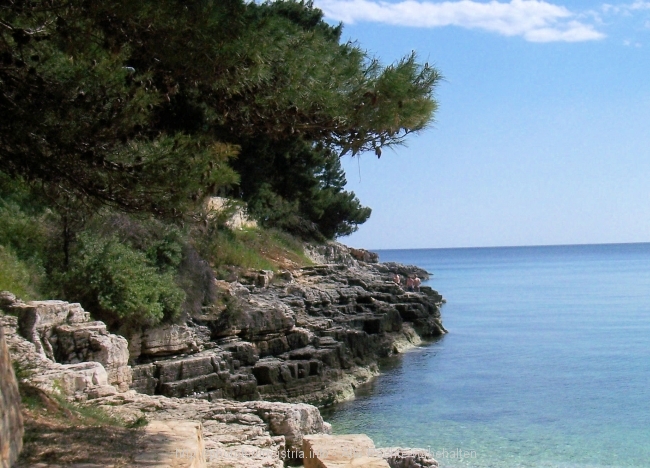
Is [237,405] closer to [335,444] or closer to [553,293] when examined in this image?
[335,444]

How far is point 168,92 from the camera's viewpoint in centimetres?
646

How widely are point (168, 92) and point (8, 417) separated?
2.96 m

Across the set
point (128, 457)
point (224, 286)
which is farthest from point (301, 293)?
point (128, 457)

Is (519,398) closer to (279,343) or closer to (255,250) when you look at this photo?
(279,343)

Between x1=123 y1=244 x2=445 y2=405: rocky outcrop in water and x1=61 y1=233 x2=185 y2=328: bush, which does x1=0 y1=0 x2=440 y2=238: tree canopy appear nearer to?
x1=61 y1=233 x2=185 y2=328: bush

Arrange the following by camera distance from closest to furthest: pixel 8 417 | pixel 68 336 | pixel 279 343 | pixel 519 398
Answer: pixel 8 417, pixel 68 336, pixel 279 343, pixel 519 398

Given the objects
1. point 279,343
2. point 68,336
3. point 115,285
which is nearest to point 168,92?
point 68,336

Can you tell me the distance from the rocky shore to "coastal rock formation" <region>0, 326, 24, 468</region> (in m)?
0.90

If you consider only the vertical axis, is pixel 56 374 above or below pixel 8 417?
below

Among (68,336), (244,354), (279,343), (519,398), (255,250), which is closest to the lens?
(68,336)

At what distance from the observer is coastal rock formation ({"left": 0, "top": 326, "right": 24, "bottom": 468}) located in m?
4.68

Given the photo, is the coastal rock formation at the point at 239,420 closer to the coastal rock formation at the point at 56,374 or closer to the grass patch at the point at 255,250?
the coastal rock formation at the point at 56,374

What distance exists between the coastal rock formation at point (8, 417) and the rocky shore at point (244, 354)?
0.90 m

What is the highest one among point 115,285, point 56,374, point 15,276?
point 15,276
